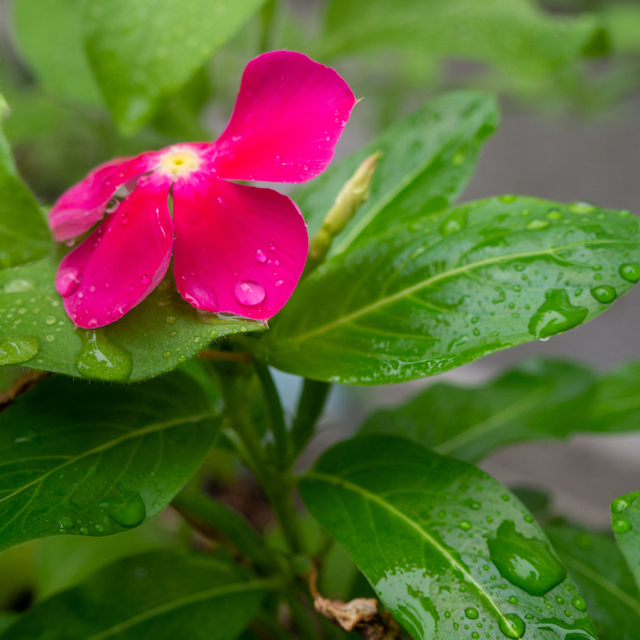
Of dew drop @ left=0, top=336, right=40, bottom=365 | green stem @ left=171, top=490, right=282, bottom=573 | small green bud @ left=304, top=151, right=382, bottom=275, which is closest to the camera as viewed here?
dew drop @ left=0, top=336, right=40, bottom=365

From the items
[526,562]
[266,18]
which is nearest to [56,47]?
[266,18]

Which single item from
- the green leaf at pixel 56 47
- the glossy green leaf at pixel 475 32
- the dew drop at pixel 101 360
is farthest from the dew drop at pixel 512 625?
the green leaf at pixel 56 47

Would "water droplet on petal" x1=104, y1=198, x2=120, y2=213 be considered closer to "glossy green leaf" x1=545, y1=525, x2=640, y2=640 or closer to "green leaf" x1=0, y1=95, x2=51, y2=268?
"green leaf" x1=0, y1=95, x2=51, y2=268

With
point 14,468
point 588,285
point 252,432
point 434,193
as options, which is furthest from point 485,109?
point 14,468

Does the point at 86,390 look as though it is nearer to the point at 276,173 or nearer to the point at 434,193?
the point at 276,173

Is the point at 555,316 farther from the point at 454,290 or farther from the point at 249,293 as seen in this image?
the point at 249,293

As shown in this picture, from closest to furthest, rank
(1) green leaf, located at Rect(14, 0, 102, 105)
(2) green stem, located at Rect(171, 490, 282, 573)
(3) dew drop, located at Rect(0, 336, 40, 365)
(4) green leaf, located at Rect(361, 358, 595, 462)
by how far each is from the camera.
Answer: (3) dew drop, located at Rect(0, 336, 40, 365) → (2) green stem, located at Rect(171, 490, 282, 573) → (4) green leaf, located at Rect(361, 358, 595, 462) → (1) green leaf, located at Rect(14, 0, 102, 105)

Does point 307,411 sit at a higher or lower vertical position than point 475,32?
lower

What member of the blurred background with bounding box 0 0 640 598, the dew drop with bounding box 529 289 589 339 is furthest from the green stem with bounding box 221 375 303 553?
the blurred background with bounding box 0 0 640 598
